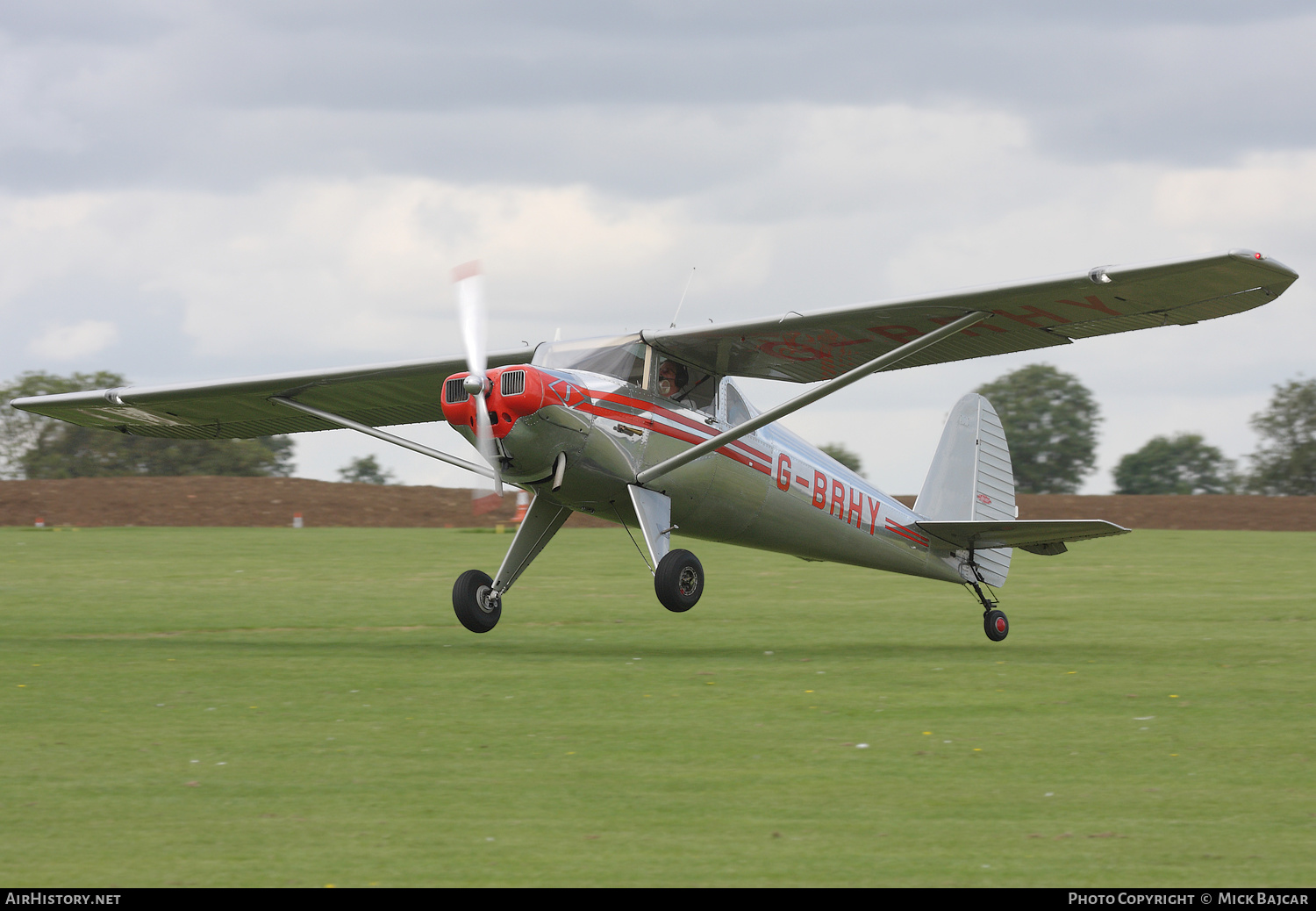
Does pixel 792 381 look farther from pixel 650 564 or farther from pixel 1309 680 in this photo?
pixel 1309 680

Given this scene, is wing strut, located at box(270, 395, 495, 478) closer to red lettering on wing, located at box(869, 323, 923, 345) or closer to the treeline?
red lettering on wing, located at box(869, 323, 923, 345)

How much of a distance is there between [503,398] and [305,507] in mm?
38837

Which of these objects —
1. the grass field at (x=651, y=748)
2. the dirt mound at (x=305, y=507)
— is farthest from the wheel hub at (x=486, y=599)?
the dirt mound at (x=305, y=507)

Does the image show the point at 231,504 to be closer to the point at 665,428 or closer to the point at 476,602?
the point at 476,602

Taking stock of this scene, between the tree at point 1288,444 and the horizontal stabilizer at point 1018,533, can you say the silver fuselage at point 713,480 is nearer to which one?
the horizontal stabilizer at point 1018,533

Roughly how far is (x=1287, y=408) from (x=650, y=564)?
263 feet

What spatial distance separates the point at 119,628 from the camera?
1521cm

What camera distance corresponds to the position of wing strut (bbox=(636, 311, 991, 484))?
13219 mm

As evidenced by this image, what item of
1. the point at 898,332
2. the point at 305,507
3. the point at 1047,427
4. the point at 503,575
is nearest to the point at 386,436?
the point at 503,575

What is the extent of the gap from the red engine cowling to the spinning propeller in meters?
0.07

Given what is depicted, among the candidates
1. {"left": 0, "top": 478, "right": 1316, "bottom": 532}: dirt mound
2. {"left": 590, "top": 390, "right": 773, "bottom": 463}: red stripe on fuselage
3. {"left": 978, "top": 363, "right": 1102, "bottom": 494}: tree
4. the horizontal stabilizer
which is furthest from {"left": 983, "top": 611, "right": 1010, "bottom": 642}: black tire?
{"left": 978, "top": 363, "right": 1102, "bottom": 494}: tree

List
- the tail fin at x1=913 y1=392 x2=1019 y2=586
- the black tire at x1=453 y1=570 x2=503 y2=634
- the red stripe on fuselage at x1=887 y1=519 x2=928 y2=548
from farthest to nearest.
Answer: the tail fin at x1=913 y1=392 x2=1019 y2=586 < the red stripe on fuselage at x1=887 y1=519 x2=928 y2=548 < the black tire at x1=453 y1=570 x2=503 y2=634

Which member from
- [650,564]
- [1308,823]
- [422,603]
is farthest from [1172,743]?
[422,603]

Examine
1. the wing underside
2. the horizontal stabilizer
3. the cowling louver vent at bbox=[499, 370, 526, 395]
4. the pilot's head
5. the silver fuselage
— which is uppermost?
the wing underside
